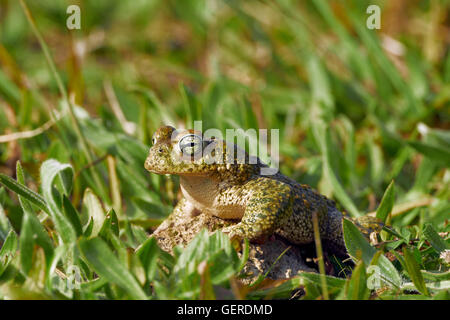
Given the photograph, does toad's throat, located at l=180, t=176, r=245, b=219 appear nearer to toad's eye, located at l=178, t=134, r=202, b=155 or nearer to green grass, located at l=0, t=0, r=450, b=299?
toad's eye, located at l=178, t=134, r=202, b=155

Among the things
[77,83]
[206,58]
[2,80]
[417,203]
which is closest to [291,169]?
[417,203]

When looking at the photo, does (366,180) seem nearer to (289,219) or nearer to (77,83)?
(289,219)

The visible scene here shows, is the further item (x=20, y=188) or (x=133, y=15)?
(x=133, y=15)

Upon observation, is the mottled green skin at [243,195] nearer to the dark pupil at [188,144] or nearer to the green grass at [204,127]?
the dark pupil at [188,144]

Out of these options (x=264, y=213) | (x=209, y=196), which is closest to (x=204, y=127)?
(x=209, y=196)

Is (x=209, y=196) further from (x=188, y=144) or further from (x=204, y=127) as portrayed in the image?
(x=204, y=127)

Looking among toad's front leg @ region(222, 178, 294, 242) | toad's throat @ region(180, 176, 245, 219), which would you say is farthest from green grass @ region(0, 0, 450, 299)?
toad's throat @ region(180, 176, 245, 219)
